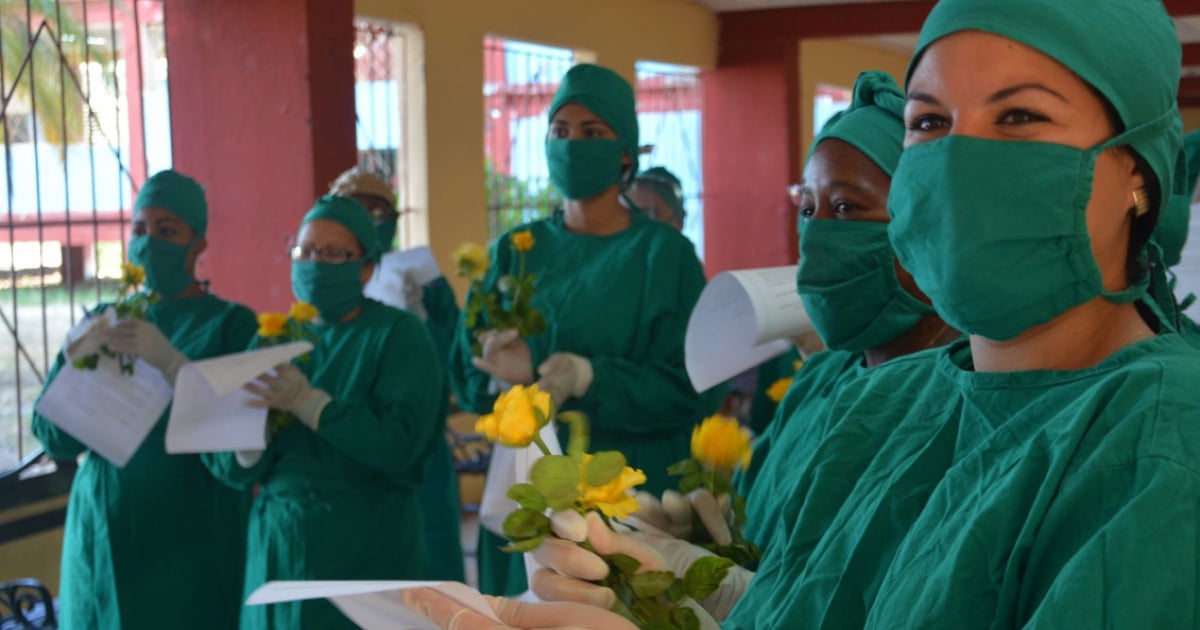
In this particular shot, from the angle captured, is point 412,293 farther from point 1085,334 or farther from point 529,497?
point 1085,334

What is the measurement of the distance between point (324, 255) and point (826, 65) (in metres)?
10.6

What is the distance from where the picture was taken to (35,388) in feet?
17.0

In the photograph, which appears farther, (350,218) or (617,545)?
(350,218)

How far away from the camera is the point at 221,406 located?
3424mm

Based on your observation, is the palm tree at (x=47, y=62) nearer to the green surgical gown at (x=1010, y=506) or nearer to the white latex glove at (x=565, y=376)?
the white latex glove at (x=565, y=376)

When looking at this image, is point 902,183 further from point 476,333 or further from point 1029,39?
point 476,333

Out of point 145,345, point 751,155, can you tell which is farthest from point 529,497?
point 751,155

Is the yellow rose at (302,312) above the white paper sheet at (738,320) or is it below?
below

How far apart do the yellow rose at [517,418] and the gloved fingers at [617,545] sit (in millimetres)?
115

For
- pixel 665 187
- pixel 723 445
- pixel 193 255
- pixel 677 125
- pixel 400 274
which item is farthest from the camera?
pixel 677 125

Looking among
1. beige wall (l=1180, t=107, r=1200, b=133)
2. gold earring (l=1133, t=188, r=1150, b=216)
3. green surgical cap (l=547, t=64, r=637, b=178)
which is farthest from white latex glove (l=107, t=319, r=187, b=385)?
beige wall (l=1180, t=107, r=1200, b=133)

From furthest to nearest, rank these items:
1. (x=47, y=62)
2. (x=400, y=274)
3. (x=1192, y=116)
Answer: (x=1192, y=116) < (x=47, y=62) < (x=400, y=274)

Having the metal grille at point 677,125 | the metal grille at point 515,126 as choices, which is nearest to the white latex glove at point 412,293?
the metal grille at point 515,126

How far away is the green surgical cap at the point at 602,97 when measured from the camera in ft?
12.4
